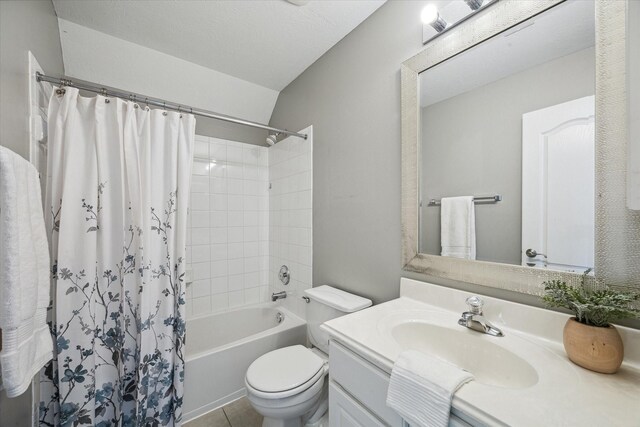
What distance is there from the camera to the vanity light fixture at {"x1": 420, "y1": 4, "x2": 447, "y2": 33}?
1.07m

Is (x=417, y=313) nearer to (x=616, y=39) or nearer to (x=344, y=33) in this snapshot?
(x=616, y=39)

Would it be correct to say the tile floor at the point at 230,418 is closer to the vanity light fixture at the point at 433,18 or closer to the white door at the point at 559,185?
the white door at the point at 559,185

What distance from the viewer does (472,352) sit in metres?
0.87

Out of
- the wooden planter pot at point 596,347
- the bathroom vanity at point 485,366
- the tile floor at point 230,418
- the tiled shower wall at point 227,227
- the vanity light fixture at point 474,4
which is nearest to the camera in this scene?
the bathroom vanity at point 485,366

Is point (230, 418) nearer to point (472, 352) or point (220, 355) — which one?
point (220, 355)

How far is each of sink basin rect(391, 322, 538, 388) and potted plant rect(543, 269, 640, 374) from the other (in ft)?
0.43

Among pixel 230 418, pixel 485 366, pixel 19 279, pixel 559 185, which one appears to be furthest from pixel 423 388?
pixel 230 418

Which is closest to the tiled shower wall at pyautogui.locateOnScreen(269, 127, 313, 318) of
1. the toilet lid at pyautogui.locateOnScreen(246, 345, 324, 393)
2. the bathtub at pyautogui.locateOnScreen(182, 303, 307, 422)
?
the bathtub at pyautogui.locateOnScreen(182, 303, 307, 422)

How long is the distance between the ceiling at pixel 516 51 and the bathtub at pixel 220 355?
71.1 inches

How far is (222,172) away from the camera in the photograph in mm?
2344

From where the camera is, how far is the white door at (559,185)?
77 cm

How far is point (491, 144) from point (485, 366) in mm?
832

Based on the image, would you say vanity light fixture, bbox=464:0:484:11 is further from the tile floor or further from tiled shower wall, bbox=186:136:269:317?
the tile floor

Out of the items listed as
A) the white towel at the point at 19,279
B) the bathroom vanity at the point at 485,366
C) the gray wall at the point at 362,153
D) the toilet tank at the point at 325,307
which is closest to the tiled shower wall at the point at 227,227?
the gray wall at the point at 362,153
